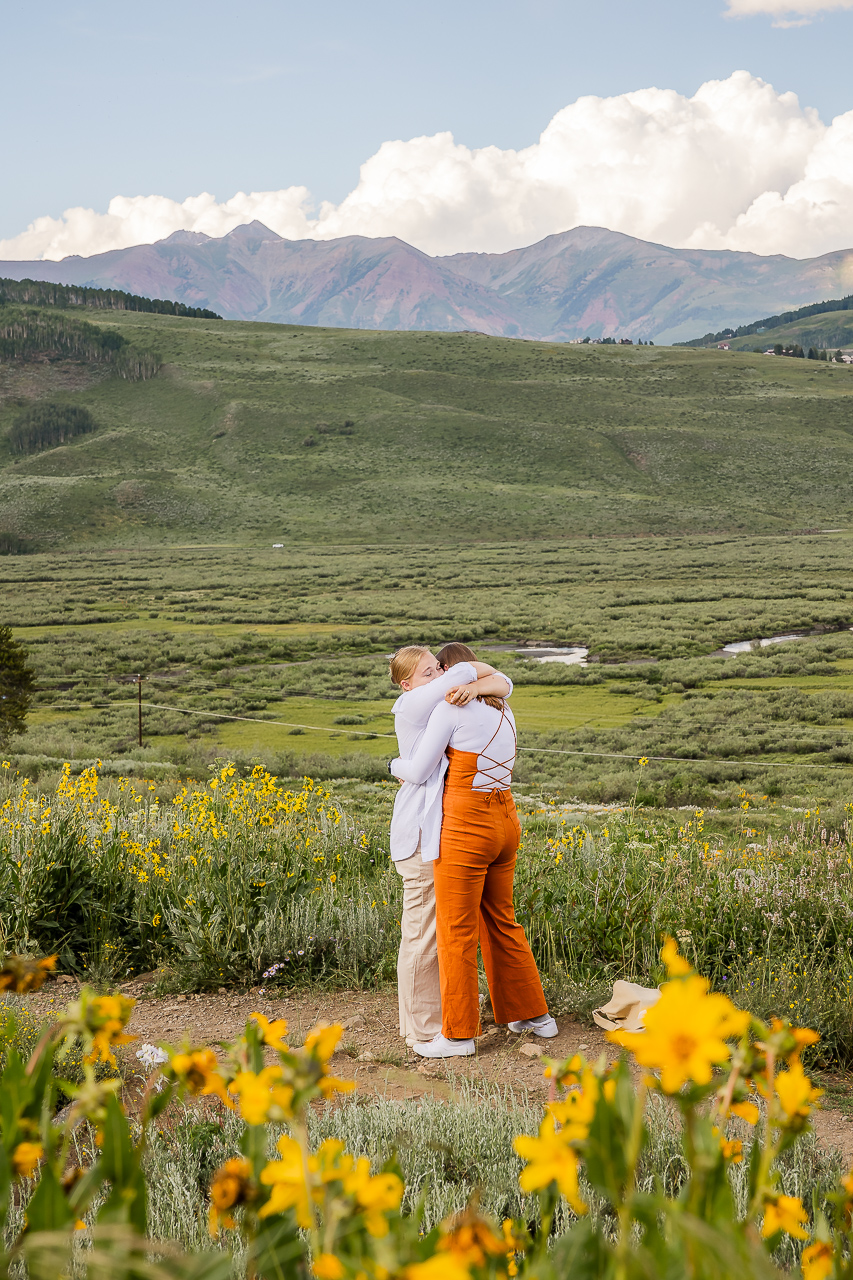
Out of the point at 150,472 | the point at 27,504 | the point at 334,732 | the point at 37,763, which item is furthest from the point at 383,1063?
the point at 150,472

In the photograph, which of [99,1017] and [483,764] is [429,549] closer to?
[483,764]

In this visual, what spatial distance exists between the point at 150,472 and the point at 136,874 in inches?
3512

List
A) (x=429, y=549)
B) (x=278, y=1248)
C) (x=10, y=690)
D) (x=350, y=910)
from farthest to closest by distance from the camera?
(x=429, y=549) < (x=10, y=690) < (x=350, y=910) < (x=278, y=1248)

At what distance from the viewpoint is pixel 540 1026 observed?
4.41 metres

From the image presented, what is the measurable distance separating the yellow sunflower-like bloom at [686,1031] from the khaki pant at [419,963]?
3640 mm

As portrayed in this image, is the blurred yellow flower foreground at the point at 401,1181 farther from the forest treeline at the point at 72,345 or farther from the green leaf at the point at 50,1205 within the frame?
the forest treeline at the point at 72,345

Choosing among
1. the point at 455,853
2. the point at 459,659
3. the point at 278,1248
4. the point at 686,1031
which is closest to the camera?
the point at 686,1031

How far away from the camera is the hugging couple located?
13.9ft

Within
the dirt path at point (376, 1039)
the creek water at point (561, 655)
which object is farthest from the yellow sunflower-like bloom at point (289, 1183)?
the creek water at point (561, 655)

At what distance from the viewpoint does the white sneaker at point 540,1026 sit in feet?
14.4

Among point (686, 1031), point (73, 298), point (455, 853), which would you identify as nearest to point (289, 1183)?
point (686, 1031)

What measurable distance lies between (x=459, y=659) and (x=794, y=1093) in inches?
136

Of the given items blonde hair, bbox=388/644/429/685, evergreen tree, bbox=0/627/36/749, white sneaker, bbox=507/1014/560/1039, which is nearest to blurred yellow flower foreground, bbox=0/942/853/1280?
blonde hair, bbox=388/644/429/685

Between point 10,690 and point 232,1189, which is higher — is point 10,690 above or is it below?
below
